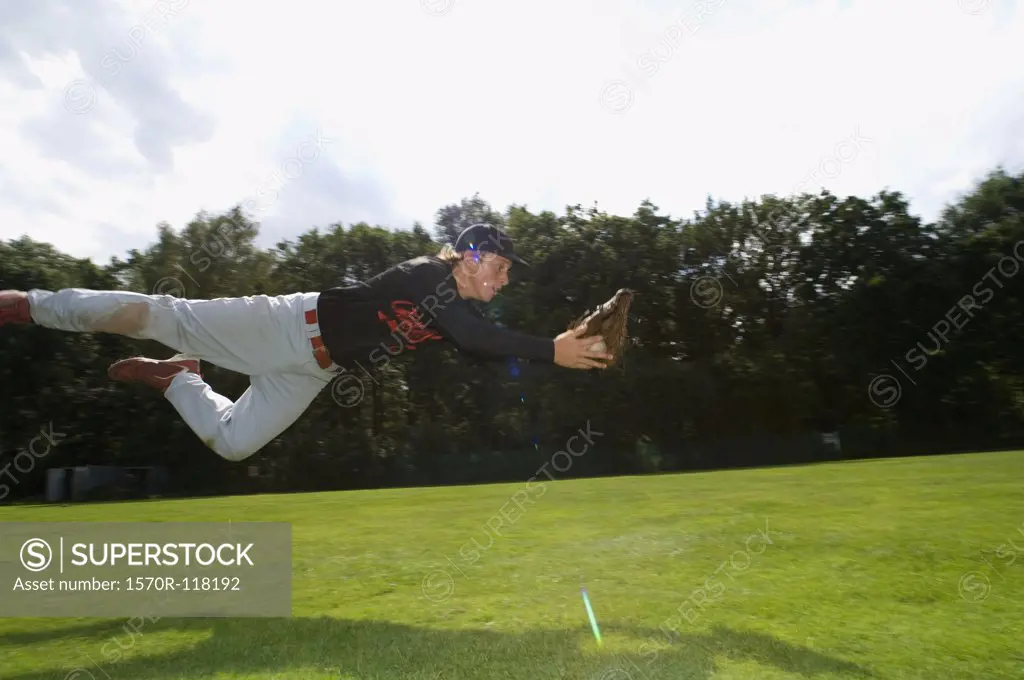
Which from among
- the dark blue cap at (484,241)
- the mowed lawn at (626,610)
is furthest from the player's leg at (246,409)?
the dark blue cap at (484,241)

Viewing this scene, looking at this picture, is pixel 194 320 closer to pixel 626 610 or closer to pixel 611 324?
pixel 611 324

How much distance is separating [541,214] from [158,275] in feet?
78.5

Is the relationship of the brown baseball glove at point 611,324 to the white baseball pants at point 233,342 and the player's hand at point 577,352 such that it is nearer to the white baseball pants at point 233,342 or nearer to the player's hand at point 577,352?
the player's hand at point 577,352

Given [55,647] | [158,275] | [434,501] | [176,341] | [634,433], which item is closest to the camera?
[55,647]

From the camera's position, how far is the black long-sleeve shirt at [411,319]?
18.5ft

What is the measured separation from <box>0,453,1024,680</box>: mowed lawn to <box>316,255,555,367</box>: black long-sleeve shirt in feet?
6.77

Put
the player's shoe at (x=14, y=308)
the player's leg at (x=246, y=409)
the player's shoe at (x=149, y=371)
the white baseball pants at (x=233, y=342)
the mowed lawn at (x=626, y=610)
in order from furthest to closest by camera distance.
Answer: the player's shoe at (x=149, y=371), the player's leg at (x=246, y=409), the white baseball pants at (x=233, y=342), the player's shoe at (x=14, y=308), the mowed lawn at (x=626, y=610)

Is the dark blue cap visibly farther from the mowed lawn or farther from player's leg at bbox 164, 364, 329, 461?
the mowed lawn

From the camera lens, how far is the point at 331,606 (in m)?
6.06

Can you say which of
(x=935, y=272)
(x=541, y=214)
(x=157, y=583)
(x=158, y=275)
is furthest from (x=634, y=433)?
(x=157, y=583)

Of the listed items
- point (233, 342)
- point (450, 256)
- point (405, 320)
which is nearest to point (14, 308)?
point (233, 342)

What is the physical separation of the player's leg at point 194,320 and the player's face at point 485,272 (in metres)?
1.45

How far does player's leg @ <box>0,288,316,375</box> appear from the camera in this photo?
5.82 m

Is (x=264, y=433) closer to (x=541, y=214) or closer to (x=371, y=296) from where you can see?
(x=371, y=296)
